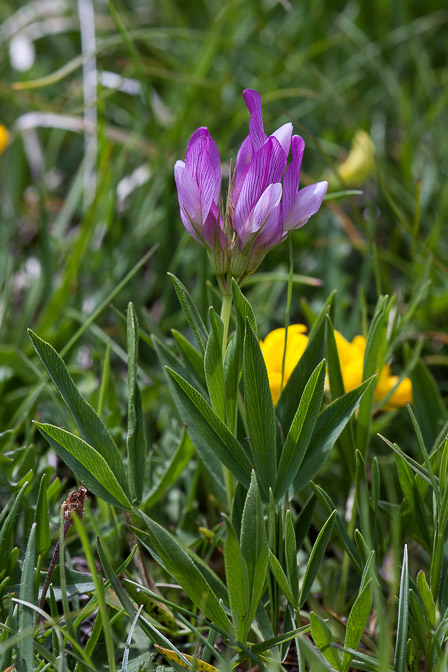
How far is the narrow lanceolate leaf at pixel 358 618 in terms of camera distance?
0.77 m

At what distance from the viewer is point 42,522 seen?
3.03 ft

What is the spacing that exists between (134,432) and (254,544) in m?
0.26

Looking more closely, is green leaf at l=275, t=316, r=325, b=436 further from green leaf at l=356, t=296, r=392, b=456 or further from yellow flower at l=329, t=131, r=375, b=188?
yellow flower at l=329, t=131, r=375, b=188

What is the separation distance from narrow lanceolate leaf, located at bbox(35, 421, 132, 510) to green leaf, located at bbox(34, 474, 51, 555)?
0.15 ft

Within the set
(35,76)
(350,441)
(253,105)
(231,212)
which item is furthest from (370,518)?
(35,76)

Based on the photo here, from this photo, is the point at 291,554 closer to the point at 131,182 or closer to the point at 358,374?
the point at 358,374

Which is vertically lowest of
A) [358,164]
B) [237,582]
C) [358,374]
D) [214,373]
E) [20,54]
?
[237,582]

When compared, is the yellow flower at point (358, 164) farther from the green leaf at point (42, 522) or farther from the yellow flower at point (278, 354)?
the green leaf at point (42, 522)

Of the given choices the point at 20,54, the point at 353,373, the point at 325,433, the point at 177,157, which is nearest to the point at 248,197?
the point at 325,433

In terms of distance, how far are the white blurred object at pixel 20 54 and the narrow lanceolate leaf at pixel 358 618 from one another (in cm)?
219

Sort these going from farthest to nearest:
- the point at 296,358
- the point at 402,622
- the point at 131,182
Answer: the point at 131,182, the point at 296,358, the point at 402,622

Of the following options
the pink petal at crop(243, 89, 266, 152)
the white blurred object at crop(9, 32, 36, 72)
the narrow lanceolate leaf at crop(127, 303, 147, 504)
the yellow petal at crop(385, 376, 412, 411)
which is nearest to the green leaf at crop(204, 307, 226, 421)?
the narrow lanceolate leaf at crop(127, 303, 147, 504)

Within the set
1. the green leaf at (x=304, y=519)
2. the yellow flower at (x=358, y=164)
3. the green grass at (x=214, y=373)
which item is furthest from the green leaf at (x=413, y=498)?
the yellow flower at (x=358, y=164)

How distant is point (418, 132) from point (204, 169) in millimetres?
1618
